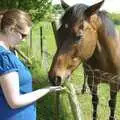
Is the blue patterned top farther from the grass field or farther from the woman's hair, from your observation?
the grass field

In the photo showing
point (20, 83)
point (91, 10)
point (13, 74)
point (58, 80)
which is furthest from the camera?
point (91, 10)

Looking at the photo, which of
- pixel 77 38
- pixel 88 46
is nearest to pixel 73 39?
pixel 77 38

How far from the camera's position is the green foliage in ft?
30.0

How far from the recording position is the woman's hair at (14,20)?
3.02 m

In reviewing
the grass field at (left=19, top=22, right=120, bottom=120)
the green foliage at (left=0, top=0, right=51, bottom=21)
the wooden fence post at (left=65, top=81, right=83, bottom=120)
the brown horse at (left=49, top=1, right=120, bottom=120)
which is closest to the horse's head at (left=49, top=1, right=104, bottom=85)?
the brown horse at (left=49, top=1, right=120, bottom=120)

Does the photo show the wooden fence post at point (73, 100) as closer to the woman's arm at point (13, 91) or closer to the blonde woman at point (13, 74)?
the blonde woman at point (13, 74)

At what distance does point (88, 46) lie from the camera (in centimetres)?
533

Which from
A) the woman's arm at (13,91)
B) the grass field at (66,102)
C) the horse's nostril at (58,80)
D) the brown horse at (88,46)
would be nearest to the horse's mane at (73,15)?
the brown horse at (88,46)

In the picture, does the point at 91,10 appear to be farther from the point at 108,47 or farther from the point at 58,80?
the point at 58,80

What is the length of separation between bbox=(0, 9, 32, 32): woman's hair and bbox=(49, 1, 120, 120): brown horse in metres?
1.90

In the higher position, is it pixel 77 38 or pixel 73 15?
pixel 73 15

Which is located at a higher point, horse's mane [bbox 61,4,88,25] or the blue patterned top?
horse's mane [bbox 61,4,88,25]

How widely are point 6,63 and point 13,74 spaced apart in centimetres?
11

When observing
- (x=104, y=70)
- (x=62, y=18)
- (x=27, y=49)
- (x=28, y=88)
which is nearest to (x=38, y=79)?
(x=27, y=49)
